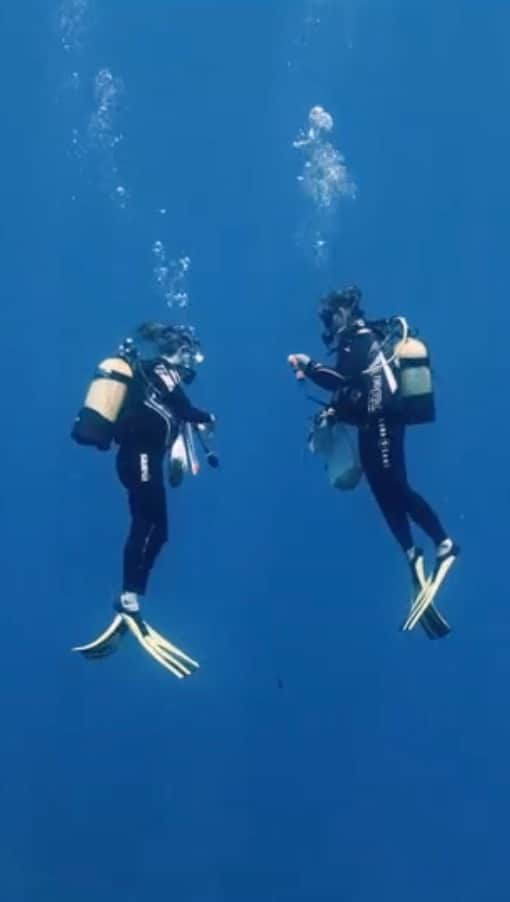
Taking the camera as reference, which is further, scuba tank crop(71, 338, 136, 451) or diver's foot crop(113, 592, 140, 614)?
diver's foot crop(113, 592, 140, 614)

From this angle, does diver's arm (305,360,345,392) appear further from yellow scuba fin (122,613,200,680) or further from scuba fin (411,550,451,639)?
yellow scuba fin (122,613,200,680)

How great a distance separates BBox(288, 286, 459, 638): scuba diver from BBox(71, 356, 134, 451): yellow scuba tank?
1.42 meters

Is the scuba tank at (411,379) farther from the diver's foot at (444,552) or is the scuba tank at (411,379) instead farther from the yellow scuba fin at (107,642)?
the yellow scuba fin at (107,642)

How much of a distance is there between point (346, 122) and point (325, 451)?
10753mm

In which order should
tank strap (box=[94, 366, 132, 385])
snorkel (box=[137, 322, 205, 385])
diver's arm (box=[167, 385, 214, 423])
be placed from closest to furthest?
tank strap (box=[94, 366, 132, 385])
diver's arm (box=[167, 385, 214, 423])
snorkel (box=[137, 322, 205, 385])

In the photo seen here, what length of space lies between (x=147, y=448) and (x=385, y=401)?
1985 millimetres

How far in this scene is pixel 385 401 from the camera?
8.57m

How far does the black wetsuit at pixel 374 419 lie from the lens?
862 cm

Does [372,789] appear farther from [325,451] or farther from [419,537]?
[325,451]

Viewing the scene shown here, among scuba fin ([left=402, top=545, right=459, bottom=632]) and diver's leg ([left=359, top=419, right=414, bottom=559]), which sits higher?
diver's leg ([left=359, top=419, right=414, bottom=559])

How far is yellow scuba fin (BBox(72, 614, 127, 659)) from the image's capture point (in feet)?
28.0

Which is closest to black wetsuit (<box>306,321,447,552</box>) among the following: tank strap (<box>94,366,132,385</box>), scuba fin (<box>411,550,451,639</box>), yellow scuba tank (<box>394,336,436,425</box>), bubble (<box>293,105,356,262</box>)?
yellow scuba tank (<box>394,336,436,425</box>)

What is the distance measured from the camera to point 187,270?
18.5 m

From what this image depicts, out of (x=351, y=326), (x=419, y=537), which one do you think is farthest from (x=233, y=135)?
(x=351, y=326)
